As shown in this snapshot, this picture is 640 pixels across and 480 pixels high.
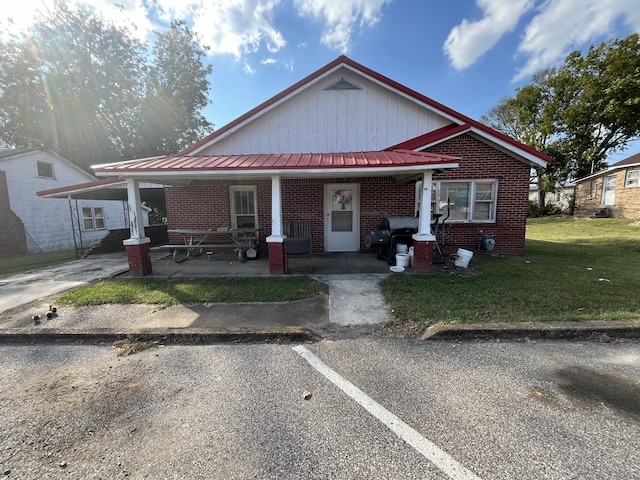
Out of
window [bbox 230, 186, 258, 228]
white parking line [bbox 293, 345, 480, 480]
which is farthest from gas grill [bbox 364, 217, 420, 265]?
white parking line [bbox 293, 345, 480, 480]

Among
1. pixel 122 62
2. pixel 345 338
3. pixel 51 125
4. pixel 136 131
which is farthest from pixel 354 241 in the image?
pixel 122 62

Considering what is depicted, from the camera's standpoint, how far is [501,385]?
101 inches

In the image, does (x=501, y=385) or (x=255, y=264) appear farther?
(x=255, y=264)

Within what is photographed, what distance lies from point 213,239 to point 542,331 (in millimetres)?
8623

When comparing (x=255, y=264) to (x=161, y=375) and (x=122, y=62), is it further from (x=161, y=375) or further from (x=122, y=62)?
(x=122, y=62)

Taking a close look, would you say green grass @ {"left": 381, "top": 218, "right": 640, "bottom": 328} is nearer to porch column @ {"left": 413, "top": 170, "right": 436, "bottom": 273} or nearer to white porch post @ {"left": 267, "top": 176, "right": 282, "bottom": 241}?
porch column @ {"left": 413, "top": 170, "right": 436, "bottom": 273}

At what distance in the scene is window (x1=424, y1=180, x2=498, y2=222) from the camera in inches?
324

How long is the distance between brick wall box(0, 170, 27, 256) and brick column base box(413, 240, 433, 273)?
18355mm

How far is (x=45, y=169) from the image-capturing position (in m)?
15.0

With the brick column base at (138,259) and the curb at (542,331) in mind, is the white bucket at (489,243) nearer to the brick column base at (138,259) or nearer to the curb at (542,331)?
the curb at (542,331)

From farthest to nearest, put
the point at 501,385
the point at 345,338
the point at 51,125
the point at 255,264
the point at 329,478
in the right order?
1. the point at 51,125
2. the point at 255,264
3. the point at 345,338
4. the point at 501,385
5. the point at 329,478

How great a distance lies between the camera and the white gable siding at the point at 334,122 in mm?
8836

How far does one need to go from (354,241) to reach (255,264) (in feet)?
10.6

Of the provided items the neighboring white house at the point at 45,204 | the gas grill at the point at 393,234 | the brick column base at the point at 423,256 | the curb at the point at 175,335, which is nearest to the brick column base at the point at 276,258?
the gas grill at the point at 393,234
